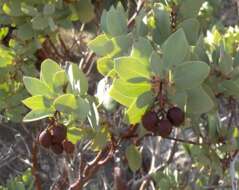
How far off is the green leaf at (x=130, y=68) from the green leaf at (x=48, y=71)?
24 centimetres

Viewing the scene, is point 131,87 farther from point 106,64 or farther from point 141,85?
point 106,64

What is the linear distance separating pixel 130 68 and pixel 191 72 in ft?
0.43

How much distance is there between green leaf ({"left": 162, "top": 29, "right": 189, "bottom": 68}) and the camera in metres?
1.23

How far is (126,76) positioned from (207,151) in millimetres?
755

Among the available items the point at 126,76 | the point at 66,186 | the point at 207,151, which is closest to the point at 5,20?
the point at 66,186

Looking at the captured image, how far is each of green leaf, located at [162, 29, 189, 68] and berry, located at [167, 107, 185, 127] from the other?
108mm

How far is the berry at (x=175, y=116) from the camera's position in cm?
128

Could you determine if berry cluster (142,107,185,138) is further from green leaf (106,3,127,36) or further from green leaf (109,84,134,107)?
green leaf (106,3,127,36)

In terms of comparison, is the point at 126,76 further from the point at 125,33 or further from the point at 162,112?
the point at 125,33

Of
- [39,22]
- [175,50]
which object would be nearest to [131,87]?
[175,50]

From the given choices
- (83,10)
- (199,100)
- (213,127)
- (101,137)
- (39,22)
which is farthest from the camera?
(83,10)

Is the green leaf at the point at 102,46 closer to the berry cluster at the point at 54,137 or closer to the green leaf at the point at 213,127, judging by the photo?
the berry cluster at the point at 54,137

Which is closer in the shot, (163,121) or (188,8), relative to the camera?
(163,121)

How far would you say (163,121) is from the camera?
4.20 feet
